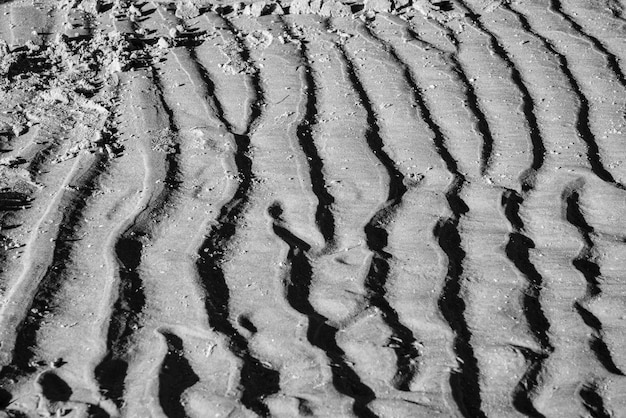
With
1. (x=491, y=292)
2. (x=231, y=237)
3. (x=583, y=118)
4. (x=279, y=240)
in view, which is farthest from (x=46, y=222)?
(x=583, y=118)

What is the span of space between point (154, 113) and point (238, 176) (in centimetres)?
72

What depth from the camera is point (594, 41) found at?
470 centimetres

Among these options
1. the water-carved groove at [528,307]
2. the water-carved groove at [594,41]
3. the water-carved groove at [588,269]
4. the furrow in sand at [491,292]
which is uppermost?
the water-carved groove at [594,41]

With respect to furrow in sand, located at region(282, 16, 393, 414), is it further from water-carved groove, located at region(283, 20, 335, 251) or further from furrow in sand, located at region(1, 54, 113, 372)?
furrow in sand, located at region(1, 54, 113, 372)

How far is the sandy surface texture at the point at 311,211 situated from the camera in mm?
2428

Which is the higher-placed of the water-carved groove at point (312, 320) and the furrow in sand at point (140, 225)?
the water-carved groove at point (312, 320)

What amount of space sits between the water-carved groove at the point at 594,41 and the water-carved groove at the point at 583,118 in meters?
0.25

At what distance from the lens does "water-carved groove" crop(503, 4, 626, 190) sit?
352 centimetres

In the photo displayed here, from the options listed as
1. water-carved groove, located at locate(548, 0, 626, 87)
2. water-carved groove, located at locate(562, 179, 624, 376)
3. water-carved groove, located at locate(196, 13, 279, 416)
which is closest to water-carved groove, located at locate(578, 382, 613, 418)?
water-carved groove, located at locate(562, 179, 624, 376)

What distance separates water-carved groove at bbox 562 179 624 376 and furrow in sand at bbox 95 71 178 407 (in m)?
1.54

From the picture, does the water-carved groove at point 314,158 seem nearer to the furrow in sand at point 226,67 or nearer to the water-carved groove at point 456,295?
the furrow in sand at point 226,67

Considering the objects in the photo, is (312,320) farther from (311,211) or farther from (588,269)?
(588,269)

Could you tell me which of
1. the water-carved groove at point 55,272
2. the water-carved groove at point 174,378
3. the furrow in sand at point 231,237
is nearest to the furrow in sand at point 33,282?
the water-carved groove at point 55,272

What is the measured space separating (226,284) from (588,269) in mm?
1377
